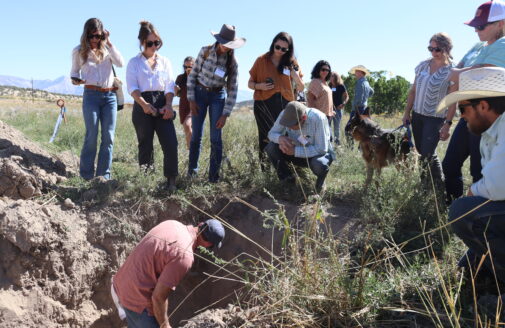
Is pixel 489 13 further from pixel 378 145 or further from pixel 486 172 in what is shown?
pixel 486 172

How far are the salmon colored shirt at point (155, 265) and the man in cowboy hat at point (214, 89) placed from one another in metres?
1.69

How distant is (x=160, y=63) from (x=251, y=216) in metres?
1.99

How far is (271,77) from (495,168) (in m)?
2.98

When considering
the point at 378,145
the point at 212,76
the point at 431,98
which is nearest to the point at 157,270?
the point at 212,76

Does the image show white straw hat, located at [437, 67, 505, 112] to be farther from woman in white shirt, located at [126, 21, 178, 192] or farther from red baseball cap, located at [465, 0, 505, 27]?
woman in white shirt, located at [126, 21, 178, 192]

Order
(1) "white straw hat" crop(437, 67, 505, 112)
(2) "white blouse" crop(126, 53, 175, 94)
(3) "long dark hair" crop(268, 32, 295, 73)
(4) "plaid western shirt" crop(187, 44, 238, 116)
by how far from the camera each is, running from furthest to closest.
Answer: (3) "long dark hair" crop(268, 32, 295, 73) < (4) "plaid western shirt" crop(187, 44, 238, 116) < (2) "white blouse" crop(126, 53, 175, 94) < (1) "white straw hat" crop(437, 67, 505, 112)

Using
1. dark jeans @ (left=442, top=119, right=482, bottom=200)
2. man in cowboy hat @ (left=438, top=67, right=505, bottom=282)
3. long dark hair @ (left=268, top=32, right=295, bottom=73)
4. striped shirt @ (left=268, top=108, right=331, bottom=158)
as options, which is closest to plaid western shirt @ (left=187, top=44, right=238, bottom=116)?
long dark hair @ (left=268, top=32, right=295, bottom=73)

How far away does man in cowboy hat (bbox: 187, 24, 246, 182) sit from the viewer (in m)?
4.68

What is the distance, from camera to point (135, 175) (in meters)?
4.75

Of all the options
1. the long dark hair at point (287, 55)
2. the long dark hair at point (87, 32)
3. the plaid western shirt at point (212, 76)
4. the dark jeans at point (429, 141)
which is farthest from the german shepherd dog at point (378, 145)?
the long dark hair at point (87, 32)

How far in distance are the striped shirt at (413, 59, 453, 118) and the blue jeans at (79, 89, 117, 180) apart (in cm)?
322

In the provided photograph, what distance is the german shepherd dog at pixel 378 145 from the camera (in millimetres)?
4464

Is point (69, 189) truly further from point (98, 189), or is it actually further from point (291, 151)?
point (291, 151)

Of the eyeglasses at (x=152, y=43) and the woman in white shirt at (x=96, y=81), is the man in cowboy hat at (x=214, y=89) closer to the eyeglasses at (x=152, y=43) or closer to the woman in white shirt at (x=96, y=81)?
the eyeglasses at (x=152, y=43)
